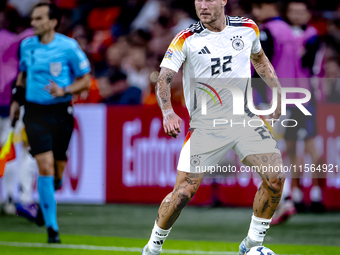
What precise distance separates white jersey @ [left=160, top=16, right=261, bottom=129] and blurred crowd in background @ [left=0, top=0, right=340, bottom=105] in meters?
4.87

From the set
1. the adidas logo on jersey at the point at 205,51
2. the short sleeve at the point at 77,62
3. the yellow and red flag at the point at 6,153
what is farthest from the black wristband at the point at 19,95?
the adidas logo on jersey at the point at 205,51

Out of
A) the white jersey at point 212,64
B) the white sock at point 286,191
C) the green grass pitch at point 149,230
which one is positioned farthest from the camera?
the white sock at point 286,191

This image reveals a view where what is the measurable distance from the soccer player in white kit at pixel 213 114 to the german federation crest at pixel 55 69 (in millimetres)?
2630

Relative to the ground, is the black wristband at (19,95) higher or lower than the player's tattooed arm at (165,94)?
lower

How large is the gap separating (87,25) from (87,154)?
455cm

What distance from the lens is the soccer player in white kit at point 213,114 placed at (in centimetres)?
454

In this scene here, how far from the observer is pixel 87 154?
31.6 feet

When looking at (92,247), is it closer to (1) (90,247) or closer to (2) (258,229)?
(1) (90,247)

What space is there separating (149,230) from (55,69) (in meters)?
2.33

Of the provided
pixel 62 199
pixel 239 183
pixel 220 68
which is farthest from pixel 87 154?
pixel 220 68

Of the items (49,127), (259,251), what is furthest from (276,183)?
(49,127)

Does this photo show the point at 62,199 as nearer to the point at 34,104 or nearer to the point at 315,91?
the point at 34,104

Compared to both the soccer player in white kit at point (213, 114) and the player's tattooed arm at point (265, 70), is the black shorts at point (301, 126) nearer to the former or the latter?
the player's tattooed arm at point (265, 70)

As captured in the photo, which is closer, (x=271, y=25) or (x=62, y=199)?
(x=271, y=25)
